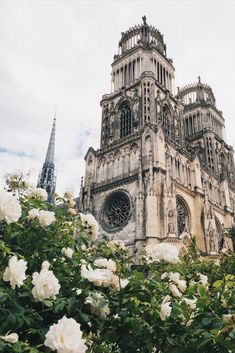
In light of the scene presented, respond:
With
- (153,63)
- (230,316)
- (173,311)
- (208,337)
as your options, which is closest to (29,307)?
(173,311)

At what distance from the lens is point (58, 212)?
15.5 ft

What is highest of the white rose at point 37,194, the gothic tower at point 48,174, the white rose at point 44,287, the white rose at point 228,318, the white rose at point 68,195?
the gothic tower at point 48,174

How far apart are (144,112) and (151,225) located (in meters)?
12.2

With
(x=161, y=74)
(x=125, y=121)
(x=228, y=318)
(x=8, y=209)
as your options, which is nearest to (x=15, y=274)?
(x=8, y=209)

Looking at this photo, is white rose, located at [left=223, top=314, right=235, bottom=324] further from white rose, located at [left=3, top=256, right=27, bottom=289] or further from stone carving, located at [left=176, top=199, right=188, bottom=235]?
stone carving, located at [left=176, top=199, right=188, bottom=235]

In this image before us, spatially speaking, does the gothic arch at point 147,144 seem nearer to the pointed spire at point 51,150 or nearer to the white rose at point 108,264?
the white rose at point 108,264

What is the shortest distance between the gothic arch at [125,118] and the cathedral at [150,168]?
104mm

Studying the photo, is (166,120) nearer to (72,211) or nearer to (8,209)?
(72,211)

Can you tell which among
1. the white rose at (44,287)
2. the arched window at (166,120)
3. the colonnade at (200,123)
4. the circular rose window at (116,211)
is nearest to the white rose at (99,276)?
the white rose at (44,287)

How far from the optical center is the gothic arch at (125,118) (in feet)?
108

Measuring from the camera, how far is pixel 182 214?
29.2 m

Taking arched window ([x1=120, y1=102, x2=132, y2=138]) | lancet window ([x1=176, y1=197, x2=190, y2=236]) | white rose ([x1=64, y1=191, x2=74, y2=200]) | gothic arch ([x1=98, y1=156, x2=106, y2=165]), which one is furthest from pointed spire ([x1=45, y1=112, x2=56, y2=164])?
white rose ([x1=64, y1=191, x2=74, y2=200])

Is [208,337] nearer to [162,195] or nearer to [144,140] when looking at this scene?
[162,195]

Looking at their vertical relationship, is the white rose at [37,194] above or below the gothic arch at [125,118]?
below
